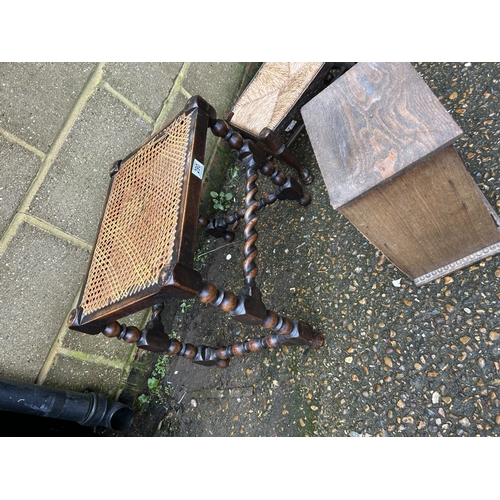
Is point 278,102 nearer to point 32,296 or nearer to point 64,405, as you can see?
point 32,296

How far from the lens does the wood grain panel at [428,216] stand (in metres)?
1.37

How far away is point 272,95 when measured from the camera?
2414 mm

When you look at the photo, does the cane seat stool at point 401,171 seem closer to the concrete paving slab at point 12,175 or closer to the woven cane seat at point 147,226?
the woven cane seat at point 147,226

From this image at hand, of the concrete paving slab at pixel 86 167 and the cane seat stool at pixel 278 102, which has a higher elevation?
the cane seat stool at pixel 278 102

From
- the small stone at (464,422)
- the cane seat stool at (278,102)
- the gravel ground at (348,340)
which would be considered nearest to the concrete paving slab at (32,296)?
the gravel ground at (348,340)

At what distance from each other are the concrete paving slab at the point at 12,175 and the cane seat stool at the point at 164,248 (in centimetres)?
42

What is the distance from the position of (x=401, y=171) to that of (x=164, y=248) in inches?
35.4

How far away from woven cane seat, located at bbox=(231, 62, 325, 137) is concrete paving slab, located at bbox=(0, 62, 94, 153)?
→ 954 mm

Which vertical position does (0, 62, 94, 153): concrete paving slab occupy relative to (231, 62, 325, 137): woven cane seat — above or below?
below

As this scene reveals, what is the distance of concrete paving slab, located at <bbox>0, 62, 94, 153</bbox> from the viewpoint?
77.3 inches

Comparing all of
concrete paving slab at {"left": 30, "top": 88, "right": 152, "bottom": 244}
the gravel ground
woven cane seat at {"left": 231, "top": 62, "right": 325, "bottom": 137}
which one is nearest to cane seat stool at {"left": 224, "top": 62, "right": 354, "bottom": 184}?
woven cane seat at {"left": 231, "top": 62, "right": 325, "bottom": 137}

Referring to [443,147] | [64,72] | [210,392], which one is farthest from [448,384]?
[64,72]

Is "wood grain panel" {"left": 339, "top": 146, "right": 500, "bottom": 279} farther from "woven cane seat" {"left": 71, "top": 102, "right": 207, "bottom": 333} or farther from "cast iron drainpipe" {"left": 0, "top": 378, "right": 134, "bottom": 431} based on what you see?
"cast iron drainpipe" {"left": 0, "top": 378, "right": 134, "bottom": 431}

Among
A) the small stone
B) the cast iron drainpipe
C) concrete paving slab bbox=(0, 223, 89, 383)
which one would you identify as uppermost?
the small stone
